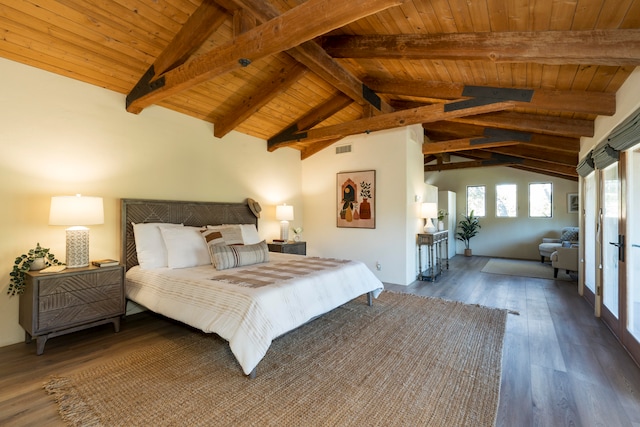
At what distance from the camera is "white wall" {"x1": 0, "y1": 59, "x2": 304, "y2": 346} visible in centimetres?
284

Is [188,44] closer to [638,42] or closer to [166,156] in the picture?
[166,156]

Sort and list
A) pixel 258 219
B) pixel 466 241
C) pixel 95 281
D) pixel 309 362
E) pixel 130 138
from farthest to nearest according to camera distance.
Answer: pixel 466 241, pixel 258 219, pixel 130 138, pixel 95 281, pixel 309 362

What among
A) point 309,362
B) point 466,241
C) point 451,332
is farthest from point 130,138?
point 466,241

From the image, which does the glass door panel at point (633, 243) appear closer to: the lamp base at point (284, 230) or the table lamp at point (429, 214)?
the table lamp at point (429, 214)

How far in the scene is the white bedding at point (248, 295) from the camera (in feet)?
7.32

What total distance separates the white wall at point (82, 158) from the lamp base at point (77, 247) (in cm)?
35

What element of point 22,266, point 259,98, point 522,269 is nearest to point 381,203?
point 259,98

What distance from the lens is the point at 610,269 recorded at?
3318 mm

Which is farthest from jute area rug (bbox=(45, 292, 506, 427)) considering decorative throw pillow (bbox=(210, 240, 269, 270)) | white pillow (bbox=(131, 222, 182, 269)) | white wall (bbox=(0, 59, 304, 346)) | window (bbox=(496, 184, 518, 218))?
window (bbox=(496, 184, 518, 218))

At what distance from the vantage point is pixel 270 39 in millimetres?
2361

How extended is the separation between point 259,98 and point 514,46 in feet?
10.0

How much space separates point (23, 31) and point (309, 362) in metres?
3.82

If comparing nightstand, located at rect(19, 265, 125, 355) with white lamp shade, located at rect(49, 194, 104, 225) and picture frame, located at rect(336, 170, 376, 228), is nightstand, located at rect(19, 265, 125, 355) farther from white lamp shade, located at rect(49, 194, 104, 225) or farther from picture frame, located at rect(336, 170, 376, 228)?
picture frame, located at rect(336, 170, 376, 228)

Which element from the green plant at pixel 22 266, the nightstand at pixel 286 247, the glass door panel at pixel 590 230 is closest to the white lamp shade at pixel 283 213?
the nightstand at pixel 286 247
